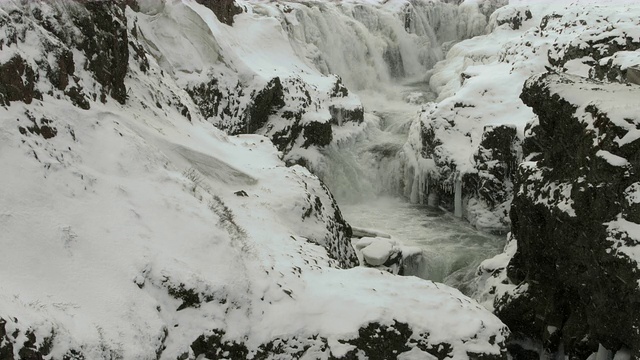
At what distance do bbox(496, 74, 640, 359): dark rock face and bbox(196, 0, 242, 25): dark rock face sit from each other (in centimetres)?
1492

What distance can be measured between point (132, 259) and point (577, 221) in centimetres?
757

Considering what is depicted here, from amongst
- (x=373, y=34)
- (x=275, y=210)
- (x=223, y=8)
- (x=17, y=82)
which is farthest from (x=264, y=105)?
(x=373, y=34)

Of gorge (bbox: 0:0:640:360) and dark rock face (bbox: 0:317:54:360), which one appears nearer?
dark rock face (bbox: 0:317:54:360)

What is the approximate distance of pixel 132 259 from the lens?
6.11 metres

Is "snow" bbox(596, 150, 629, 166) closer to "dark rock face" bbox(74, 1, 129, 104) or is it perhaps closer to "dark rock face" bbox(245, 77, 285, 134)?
"dark rock face" bbox(74, 1, 129, 104)

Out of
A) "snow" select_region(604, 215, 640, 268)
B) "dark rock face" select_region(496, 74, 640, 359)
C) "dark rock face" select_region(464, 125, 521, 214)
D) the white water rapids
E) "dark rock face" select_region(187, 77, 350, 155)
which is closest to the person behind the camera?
"snow" select_region(604, 215, 640, 268)

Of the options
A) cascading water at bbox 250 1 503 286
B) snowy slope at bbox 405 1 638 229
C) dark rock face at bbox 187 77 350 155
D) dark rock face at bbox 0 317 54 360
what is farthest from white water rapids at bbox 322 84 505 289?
dark rock face at bbox 0 317 54 360

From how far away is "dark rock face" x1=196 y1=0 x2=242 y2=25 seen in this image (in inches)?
848

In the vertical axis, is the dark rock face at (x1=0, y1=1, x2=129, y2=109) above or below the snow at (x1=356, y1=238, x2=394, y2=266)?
above

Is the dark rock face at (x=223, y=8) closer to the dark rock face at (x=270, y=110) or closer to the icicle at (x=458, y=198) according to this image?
the dark rock face at (x=270, y=110)

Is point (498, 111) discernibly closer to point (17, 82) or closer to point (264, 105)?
point (264, 105)

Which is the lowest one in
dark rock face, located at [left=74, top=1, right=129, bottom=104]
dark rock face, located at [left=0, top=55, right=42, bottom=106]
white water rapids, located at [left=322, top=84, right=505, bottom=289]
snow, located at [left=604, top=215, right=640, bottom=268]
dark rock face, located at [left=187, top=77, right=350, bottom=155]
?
white water rapids, located at [left=322, top=84, right=505, bottom=289]

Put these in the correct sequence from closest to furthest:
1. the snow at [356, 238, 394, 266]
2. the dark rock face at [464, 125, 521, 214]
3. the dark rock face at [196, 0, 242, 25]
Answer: the snow at [356, 238, 394, 266] → the dark rock face at [464, 125, 521, 214] → the dark rock face at [196, 0, 242, 25]

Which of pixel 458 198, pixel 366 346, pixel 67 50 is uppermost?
pixel 67 50
